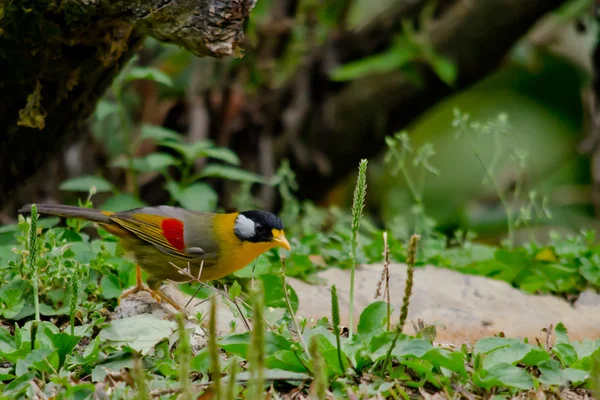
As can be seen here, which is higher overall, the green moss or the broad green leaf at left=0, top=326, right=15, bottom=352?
the green moss

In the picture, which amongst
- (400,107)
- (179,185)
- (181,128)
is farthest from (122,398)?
(400,107)

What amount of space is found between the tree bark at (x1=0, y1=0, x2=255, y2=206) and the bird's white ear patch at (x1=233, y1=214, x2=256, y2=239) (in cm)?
99

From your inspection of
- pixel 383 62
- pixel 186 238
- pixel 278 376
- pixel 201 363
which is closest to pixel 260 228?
pixel 186 238

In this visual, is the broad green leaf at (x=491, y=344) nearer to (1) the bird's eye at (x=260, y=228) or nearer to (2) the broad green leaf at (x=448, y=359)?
(2) the broad green leaf at (x=448, y=359)

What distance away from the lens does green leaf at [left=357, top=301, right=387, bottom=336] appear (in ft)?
10.1

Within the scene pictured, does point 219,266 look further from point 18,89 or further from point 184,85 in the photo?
point 184,85

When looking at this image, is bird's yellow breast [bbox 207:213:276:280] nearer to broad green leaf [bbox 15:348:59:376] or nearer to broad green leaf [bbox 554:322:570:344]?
broad green leaf [bbox 15:348:59:376]

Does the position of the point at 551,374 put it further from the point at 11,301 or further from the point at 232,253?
the point at 11,301

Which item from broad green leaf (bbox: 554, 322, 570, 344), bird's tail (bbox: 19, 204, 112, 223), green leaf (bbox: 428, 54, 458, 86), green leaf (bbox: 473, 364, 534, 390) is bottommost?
green leaf (bbox: 473, 364, 534, 390)

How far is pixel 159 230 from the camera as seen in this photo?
425cm

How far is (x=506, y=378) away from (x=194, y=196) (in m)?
2.93

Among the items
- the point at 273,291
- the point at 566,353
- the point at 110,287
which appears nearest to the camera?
the point at 566,353

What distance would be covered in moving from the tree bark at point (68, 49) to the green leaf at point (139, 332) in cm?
122

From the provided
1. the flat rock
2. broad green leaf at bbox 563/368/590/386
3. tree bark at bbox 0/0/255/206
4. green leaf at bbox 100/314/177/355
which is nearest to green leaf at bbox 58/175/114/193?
tree bark at bbox 0/0/255/206
